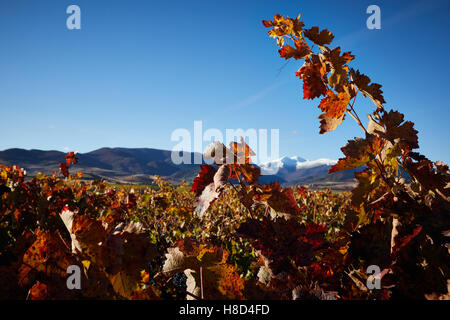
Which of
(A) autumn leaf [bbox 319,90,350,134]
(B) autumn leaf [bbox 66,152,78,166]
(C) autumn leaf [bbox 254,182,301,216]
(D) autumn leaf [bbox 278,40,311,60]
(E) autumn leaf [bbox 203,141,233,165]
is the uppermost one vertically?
(D) autumn leaf [bbox 278,40,311,60]

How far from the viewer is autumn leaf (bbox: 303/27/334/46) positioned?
1.39 meters

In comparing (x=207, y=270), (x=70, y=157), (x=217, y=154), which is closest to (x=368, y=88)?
(x=217, y=154)

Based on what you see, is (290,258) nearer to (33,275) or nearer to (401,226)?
(401,226)

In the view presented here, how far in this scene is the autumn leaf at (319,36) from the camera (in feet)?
4.55

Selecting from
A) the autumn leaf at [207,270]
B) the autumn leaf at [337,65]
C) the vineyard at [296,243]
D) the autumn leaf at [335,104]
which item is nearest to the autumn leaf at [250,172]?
the vineyard at [296,243]

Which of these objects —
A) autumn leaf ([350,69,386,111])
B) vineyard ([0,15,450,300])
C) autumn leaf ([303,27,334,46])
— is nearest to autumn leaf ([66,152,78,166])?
vineyard ([0,15,450,300])

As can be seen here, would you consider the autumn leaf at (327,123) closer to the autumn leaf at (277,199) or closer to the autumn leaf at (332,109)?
the autumn leaf at (332,109)

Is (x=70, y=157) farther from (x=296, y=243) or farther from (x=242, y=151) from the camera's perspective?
(x=296, y=243)

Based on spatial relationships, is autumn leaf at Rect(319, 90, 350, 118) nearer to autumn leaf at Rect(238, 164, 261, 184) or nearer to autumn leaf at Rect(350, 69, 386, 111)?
autumn leaf at Rect(350, 69, 386, 111)

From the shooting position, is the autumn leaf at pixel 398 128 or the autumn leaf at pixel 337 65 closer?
the autumn leaf at pixel 398 128

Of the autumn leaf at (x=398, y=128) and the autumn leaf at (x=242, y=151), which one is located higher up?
the autumn leaf at (x=398, y=128)
